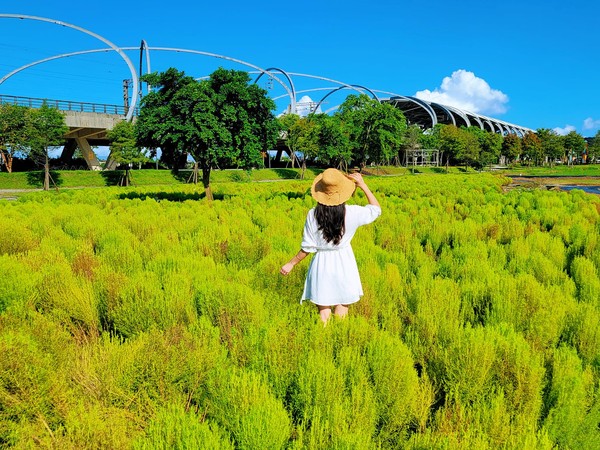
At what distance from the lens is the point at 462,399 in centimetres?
243

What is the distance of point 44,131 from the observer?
87.0 feet

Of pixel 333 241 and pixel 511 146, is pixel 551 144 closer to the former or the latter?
pixel 511 146

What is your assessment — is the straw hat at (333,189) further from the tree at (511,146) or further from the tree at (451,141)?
the tree at (511,146)

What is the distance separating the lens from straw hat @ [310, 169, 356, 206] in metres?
3.26

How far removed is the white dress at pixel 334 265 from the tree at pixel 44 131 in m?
27.5

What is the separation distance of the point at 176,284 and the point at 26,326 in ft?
3.94

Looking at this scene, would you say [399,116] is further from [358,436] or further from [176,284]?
[358,436]

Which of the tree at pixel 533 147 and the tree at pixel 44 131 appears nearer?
the tree at pixel 44 131

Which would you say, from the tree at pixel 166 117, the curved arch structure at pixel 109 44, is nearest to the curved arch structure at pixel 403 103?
the curved arch structure at pixel 109 44

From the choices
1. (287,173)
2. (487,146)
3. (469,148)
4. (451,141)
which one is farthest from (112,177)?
(487,146)

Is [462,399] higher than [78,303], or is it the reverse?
[78,303]

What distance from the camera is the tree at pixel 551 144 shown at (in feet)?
235

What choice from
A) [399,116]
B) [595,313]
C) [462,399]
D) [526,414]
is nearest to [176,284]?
[462,399]

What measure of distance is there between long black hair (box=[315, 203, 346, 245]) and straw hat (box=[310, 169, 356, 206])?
5 cm
